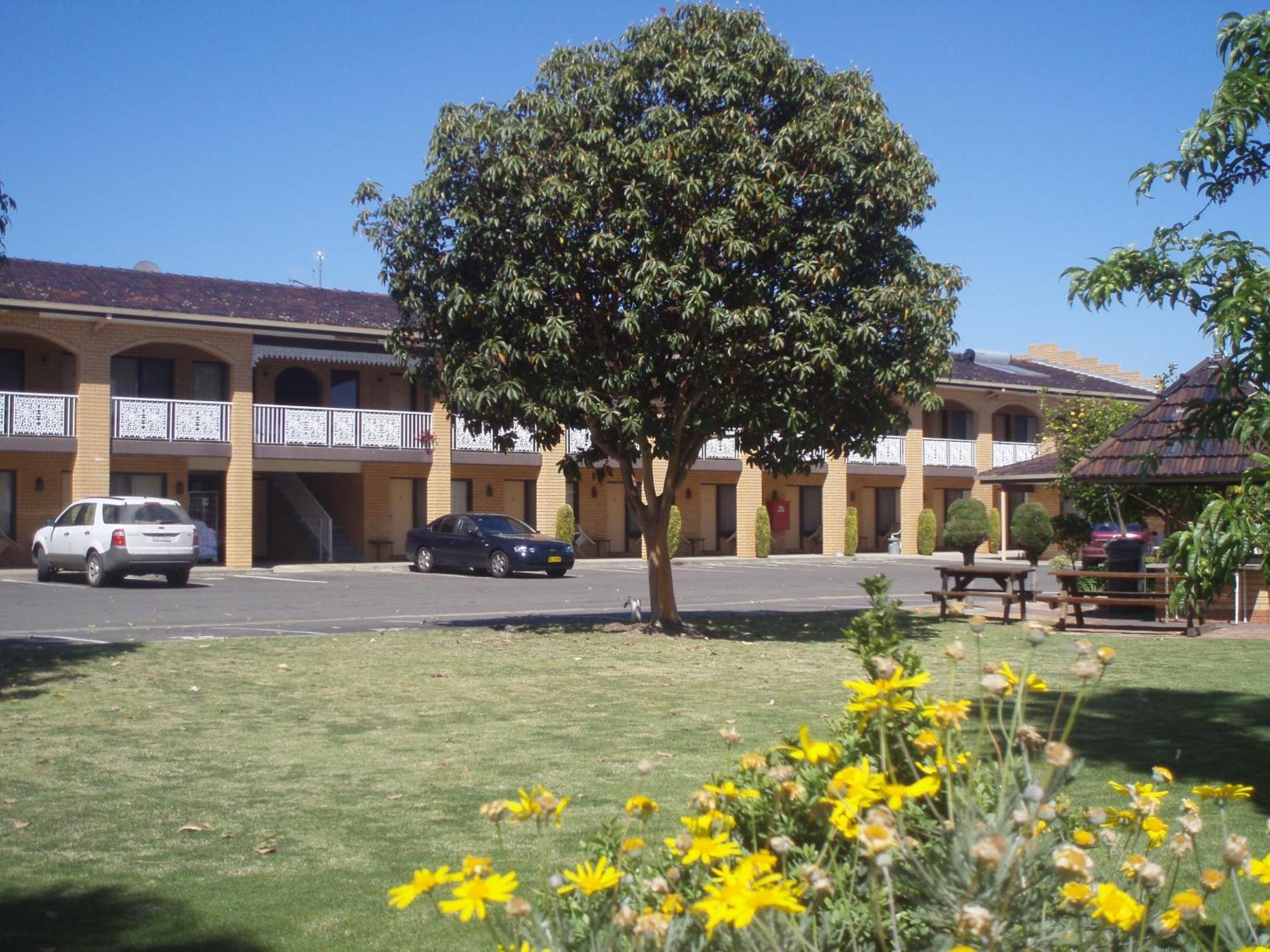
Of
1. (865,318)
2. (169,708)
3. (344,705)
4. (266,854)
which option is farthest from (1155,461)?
(865,318)

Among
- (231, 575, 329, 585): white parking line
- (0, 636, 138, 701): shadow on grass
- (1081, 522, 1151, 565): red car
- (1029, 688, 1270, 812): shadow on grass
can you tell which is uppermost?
(1081, 522, 1151, 565): red car

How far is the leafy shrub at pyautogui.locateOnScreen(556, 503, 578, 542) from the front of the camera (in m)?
38.4

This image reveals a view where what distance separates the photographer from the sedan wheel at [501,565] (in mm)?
31672

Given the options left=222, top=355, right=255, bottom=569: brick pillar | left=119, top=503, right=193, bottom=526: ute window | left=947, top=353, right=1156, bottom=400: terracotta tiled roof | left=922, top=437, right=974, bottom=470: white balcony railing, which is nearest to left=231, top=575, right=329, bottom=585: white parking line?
left=119, top=503, right=193, bottom=526: ute window

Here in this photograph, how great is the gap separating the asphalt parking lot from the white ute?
1.53 feet

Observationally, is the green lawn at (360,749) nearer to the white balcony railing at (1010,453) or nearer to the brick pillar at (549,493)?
the brick pillar at (549,493)

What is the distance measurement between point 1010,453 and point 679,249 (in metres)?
35.5

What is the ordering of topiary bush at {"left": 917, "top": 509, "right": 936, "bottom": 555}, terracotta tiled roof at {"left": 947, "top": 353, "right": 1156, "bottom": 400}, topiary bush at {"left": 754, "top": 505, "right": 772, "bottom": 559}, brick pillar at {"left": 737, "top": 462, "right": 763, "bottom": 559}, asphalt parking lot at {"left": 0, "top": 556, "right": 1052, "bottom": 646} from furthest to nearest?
terracotta tiled roof at {"left": 947, "top": 353, "right": 1156, "bottom": 400}, topiary bush at {"left": 917, "top": 509, "right": 936, "bottom": 555}, brick pillar at {"left": 737, "top": 462, "right": 763, "bottom": 559}, topiary bush at {"left": 754, "top": 505, "right": 772, "bottom": 559}, asphalt parking lot at {"left": 0, "top": 556, "right": 1052, "bottom": 646}

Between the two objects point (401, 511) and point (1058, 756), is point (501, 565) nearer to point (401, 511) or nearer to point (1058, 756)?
point (401, 511)

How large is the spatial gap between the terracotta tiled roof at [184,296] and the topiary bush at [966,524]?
18.4m

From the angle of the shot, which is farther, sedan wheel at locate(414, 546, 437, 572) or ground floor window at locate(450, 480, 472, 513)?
ground floor window at locate(450, 480, 472, 513)

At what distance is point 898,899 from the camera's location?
307 cm

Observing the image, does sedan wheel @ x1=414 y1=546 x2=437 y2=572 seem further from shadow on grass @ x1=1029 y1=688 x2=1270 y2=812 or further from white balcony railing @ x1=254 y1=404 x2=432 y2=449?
shadow on grass @ x1=1029 y1=688 x2=1270 y2=812

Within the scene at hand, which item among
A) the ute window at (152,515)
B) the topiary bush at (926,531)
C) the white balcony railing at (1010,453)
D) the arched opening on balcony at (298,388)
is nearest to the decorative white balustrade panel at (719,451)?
the topiary bush at (926,531)
